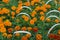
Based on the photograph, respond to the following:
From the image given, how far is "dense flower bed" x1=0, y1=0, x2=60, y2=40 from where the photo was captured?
2842 mm

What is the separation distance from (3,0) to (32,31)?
925 mm

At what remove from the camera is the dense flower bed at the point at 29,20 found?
284 cm

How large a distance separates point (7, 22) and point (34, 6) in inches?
28.3

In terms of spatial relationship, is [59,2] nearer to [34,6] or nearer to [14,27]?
[34,6]

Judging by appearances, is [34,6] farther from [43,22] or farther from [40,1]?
[43,22]

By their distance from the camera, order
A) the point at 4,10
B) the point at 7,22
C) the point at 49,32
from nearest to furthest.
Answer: the point at 49,32 → the point at 7,22 → the point at 4,10

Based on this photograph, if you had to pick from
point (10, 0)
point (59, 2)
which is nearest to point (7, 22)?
point (10, 0)

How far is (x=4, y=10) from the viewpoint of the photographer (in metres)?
3.29

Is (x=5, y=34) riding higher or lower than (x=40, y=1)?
lower

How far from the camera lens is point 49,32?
284 centimetres

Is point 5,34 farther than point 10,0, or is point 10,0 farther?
point 10,0

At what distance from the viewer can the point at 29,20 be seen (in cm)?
318

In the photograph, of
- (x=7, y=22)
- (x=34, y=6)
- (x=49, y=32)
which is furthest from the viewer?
(x=34, y=6)

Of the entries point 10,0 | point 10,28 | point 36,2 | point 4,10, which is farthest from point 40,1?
point 10,28
